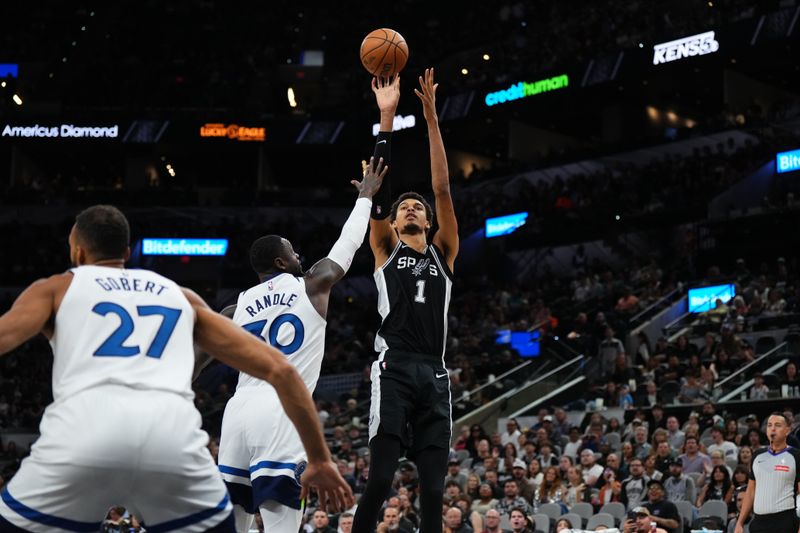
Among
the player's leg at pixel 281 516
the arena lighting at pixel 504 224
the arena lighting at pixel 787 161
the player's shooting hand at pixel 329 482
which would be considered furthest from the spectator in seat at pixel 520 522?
the arena lighting at pixel 504 224

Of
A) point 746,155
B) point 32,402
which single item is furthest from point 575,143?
point 32,402

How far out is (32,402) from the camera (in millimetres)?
29188

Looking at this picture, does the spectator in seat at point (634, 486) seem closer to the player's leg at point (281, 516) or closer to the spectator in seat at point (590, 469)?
the spectator in seat at point (590, 469)

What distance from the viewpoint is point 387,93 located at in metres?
7.54

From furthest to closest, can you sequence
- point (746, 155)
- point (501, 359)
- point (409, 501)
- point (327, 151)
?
point (327, 151)
point (746, 155)
point (501, 359)
point (409, 501)

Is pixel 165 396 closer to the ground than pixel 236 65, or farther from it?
closer to the ground

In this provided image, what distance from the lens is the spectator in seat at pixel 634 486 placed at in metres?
14.0

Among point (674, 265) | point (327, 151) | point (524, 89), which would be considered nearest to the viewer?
point (674, 265)

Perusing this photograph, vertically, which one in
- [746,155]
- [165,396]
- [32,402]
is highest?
[746,155]

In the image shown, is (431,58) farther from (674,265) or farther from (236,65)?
(674,265)

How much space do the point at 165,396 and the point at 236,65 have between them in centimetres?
4325

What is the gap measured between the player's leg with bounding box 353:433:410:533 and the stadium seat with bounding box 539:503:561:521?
8210 mm

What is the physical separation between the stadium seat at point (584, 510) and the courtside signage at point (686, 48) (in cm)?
2171

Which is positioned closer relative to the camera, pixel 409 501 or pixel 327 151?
pixel 409 501
